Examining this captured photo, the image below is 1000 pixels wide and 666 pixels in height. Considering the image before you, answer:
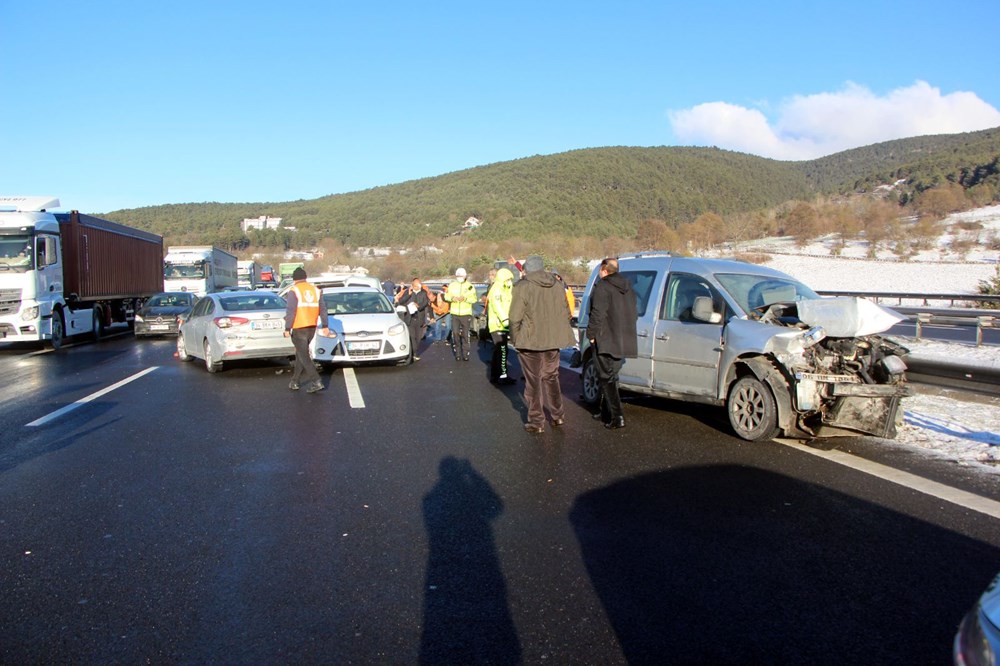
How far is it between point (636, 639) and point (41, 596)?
304 cm

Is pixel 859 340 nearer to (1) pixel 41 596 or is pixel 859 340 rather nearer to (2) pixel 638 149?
(1) pixel 41 596

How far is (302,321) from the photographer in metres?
11.2

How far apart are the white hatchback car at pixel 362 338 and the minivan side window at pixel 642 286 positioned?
570 centimetres

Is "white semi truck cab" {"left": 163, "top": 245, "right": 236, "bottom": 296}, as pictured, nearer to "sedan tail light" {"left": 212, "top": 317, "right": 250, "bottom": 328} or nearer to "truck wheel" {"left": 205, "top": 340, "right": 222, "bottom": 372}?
"truck wheel" {"left": 205, "top": 340, "right": 222, "bottom": 372}

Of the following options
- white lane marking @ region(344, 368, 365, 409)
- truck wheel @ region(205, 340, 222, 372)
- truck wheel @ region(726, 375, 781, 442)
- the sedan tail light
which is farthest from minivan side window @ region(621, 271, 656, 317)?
truck wheel @ region(205, 340, 222, 372)

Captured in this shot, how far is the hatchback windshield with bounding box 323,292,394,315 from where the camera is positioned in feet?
48.1

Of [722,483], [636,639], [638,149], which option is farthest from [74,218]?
[638,149]

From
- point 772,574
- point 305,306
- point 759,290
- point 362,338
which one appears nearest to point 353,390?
point 305,306

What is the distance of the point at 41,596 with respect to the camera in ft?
13.1

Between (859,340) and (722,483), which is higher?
(859,340)

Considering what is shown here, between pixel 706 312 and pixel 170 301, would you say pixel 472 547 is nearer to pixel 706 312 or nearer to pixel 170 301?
pixel 706 312

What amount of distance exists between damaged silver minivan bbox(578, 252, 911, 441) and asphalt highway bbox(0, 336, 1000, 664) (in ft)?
1.18

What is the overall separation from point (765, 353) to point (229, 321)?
9573mm

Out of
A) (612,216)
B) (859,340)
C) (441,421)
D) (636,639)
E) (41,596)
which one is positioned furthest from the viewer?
(612,216)
